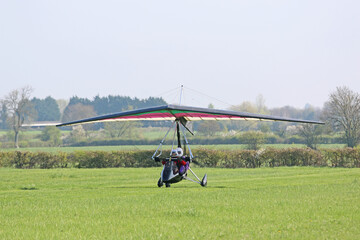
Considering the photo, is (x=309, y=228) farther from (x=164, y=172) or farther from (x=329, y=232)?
(x=164, y=172)

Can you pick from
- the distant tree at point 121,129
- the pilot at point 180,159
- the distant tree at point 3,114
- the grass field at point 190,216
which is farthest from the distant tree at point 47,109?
the grass field at point 190,216

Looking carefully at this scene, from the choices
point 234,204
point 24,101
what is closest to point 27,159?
point 234,204

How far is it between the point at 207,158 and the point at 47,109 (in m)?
103

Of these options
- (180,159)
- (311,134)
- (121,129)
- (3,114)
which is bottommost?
(180,159)

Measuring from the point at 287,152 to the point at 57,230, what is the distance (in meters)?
26.0

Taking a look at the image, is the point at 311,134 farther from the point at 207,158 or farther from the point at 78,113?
the point at 78,113

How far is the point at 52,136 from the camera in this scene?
63.4 m

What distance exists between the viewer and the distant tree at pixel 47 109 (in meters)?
129

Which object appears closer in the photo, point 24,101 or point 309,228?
point 309,228

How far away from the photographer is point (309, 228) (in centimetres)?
916

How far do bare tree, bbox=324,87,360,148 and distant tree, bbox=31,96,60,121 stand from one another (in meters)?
87.4

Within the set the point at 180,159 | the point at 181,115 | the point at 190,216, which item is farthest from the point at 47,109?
the point at 190,216

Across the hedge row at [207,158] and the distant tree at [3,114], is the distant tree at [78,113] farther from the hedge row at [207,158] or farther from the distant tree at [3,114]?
the hedge row at [207,158]

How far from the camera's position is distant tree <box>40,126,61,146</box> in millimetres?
62469
